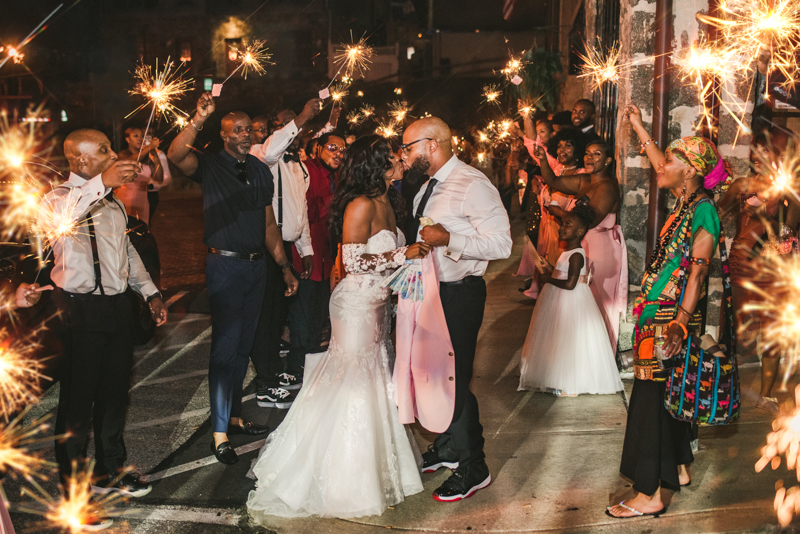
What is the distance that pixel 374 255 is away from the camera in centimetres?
414

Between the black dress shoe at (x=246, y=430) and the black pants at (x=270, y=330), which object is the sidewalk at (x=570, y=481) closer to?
the black dress shoe at (x=246, y=430)

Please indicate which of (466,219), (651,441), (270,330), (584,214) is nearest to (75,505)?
(270,330)

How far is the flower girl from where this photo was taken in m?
5.81

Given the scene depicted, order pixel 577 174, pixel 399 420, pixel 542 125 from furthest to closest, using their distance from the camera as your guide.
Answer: pixel 542 125 < pixel 577 174 < pixel 399 420

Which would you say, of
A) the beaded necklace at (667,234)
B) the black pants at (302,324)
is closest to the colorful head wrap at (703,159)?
the beaded necklace at (667,234)

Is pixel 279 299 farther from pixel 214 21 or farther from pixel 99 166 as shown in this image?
pixel 214 21

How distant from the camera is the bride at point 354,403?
3932 mm

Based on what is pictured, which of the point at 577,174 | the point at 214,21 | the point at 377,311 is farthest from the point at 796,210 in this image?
the point at 214,21

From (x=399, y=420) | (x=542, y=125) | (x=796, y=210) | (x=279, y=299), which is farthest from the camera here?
A: (x=542, y=125)

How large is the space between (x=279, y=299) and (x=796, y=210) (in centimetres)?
420

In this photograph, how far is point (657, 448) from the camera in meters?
3.84

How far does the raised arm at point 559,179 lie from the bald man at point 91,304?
4.23m

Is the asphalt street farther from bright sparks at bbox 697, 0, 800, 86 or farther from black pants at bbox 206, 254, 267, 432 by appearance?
bright sparks at bbox 697, 0, 800, 86

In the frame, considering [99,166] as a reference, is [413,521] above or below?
below
